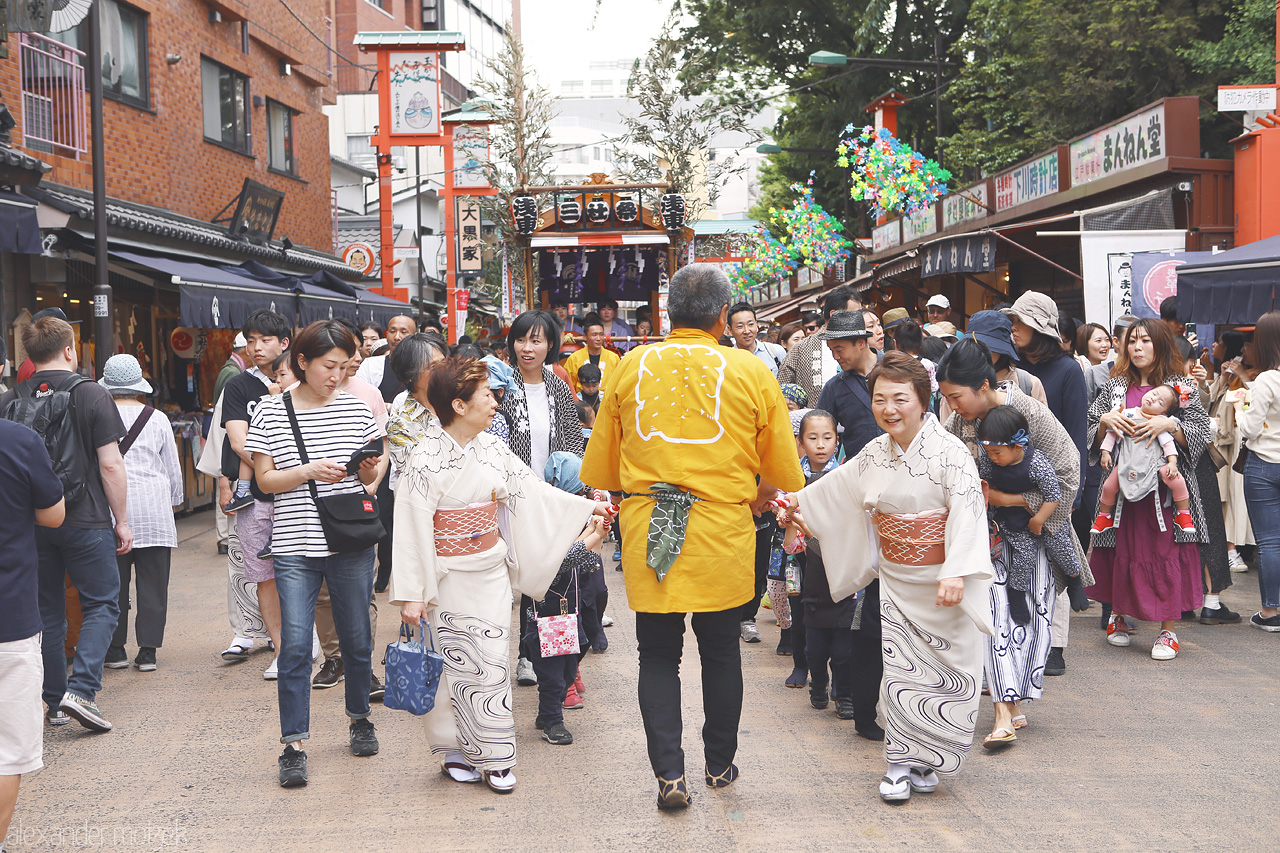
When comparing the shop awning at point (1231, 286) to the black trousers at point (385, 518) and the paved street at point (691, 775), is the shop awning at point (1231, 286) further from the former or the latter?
the black trousers at point (385, 518)

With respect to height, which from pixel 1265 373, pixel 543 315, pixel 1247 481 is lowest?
pixel 1247 481

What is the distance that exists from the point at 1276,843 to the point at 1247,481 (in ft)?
13.0

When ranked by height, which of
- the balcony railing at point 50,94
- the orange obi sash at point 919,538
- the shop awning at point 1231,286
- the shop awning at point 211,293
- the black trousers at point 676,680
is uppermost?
the balcony railing at point 50,94

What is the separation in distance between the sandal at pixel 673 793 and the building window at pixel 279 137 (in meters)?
17.7

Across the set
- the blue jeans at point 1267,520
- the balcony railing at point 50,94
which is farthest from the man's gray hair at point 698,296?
the balcony railing at point 50,94

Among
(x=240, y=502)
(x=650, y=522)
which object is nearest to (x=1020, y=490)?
(x=650, y=522)

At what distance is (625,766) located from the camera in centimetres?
468

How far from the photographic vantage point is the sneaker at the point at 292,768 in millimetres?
4480

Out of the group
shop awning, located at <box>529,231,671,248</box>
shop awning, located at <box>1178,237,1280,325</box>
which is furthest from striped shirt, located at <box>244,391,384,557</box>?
shop awning, located at <box>529,231,671,248</box>

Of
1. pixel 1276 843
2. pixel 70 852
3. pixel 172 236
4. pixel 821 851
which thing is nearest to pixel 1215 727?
pixel 1276 843

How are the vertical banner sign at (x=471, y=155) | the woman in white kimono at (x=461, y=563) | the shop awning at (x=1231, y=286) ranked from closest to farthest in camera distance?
the woman in white kimono at (x=461, y=563), the shop awning at (x=1231, y=286), the vertical banner sign at (x=471, y=155)

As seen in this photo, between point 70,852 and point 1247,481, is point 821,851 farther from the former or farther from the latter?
point 1247,481

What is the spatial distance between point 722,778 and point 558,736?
95 cm

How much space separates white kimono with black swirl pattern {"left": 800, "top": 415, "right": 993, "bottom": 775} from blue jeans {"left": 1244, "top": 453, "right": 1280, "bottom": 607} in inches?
150
